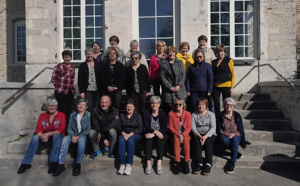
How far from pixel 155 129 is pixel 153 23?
13.9 feet

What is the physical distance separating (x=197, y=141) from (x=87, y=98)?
2.23 meters

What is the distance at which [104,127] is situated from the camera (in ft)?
12.9

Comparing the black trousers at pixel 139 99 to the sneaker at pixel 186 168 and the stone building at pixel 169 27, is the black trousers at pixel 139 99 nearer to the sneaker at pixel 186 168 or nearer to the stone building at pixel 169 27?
the sneaker at pixel 186 168

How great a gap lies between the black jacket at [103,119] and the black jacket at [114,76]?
54cm

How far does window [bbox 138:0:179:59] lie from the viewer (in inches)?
277

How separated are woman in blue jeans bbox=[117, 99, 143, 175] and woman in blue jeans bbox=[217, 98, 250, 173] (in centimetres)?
143

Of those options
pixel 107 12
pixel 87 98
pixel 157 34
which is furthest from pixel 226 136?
pixel 107 12

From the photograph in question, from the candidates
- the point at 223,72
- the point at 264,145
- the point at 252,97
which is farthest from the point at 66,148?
the point at 252,97

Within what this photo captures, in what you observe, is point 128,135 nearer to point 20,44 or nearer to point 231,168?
point 231,168

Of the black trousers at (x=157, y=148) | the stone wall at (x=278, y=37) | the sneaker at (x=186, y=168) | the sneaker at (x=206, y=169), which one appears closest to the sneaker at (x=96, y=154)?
the black trousers at (x=157, y=148)

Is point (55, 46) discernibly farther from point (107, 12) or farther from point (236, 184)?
point (236, 184)

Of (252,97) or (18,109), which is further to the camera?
(252,97)

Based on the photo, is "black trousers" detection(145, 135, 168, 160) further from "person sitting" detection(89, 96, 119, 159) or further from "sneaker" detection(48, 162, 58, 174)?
"sneaker" detection(48, 162, 58, 174)

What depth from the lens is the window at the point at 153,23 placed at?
7047 mm
